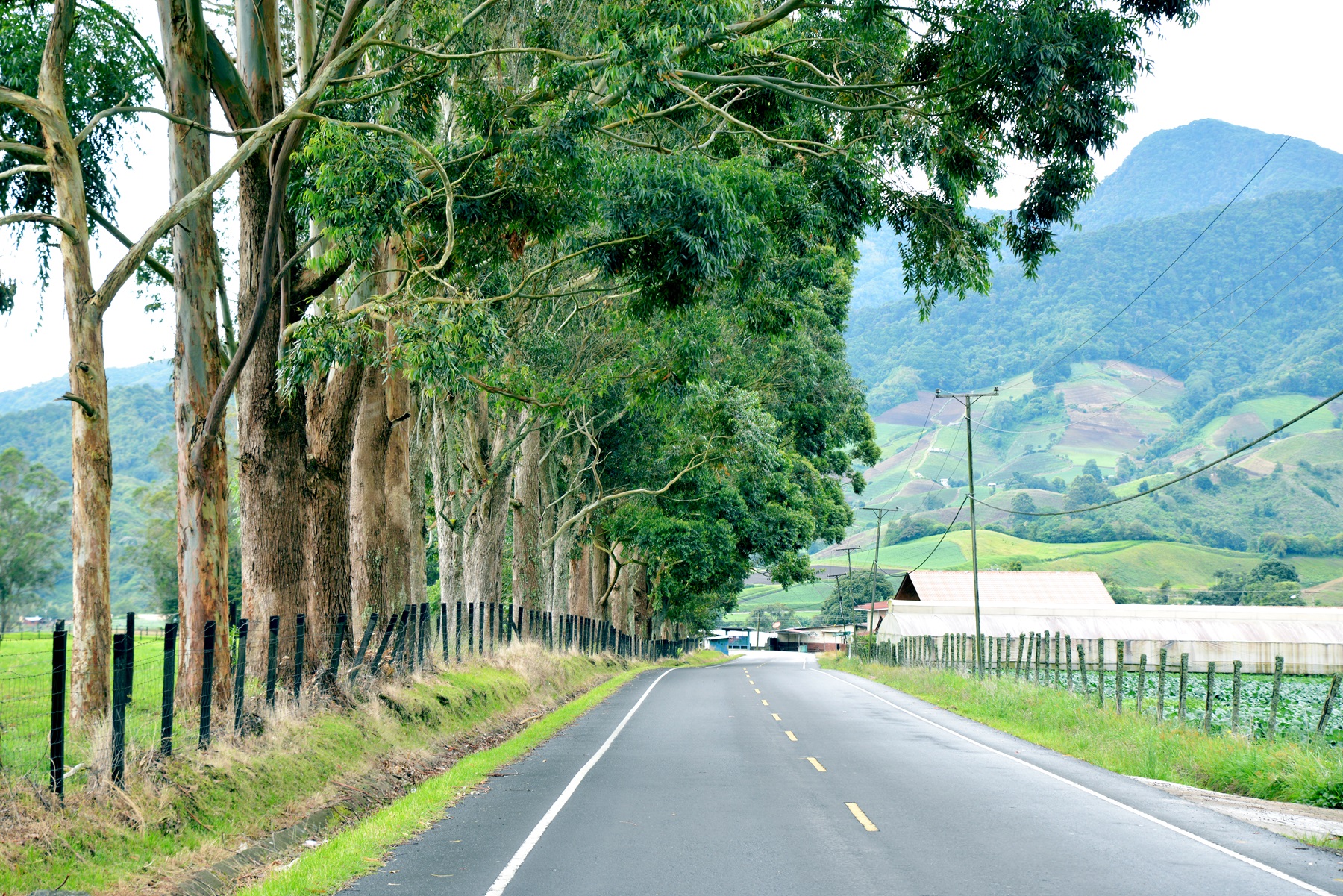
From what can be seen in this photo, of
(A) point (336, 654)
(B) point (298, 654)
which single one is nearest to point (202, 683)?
(B) point (298, 654)

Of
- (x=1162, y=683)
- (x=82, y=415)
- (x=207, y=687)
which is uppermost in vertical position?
(x=82, y=415)

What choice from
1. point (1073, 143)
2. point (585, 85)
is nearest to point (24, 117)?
point (585, 85)

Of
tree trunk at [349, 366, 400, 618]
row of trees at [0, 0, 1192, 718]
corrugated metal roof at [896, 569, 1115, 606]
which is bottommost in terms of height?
corrugated metal roof at [896, 569, 1115, 606]

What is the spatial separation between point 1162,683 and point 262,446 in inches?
564

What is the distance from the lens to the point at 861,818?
11227 millimetres

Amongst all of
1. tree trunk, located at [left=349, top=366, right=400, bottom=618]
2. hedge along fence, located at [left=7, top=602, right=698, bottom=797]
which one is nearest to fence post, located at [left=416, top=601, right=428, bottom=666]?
hedge along fence, located at [left=7, top=602, right=698, bottom=797]

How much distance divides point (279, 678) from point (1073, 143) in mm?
11670

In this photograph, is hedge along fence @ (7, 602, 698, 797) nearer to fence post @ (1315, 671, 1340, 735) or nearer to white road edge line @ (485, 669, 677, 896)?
white road edge line @ (485, 669, 677, 896)

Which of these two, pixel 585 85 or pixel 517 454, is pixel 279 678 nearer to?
pixel 585 85

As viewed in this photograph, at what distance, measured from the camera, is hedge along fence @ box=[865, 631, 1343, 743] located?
17484 millimetres

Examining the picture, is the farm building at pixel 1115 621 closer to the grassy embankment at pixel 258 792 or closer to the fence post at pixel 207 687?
the grassy embankment at pixel 258 792

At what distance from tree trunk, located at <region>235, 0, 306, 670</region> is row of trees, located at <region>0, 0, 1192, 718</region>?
36 millimetres

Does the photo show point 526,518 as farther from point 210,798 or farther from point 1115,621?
point 1115,621

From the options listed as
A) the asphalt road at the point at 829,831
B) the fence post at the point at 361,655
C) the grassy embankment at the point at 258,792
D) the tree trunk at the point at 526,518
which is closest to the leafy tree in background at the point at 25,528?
the tree trunk at the point at 526,518
